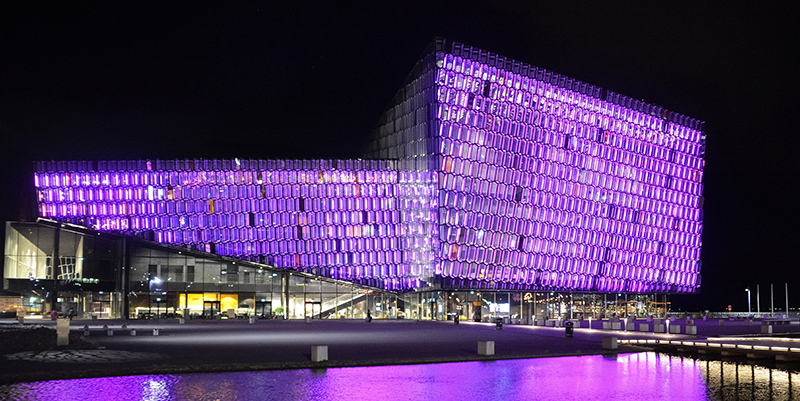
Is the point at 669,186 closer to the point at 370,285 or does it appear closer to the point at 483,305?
the point at 483,305

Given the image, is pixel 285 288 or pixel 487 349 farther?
pixel 285 288

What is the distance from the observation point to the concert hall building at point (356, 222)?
7175cm

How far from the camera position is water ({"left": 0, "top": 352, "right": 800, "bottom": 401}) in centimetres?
1831

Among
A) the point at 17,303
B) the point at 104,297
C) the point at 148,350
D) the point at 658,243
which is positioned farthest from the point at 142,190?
the point at 658,243

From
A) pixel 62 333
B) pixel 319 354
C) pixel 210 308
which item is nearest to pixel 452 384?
pixel 319 354

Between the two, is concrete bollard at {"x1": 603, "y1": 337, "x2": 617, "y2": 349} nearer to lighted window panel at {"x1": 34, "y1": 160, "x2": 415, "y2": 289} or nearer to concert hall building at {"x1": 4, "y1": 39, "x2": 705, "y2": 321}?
concert hall building at {"x1": 4, "y1": 39, "x2": 705, "y2": 321}

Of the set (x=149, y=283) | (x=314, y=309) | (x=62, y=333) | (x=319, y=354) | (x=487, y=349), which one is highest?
(x=149, y=283)

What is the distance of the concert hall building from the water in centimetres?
4740

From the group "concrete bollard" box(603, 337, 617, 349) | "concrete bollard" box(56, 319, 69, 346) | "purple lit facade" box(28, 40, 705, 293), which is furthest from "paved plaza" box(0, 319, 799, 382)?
"purple lit facade" box(28, 40, 705, 293)

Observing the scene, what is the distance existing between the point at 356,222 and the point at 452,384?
55.2 m

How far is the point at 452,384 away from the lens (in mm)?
20375

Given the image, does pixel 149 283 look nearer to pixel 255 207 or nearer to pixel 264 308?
pixel 264 308

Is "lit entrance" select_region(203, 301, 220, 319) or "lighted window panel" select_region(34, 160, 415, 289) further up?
"lighted window panel" select_region(34, 160, 415, 289)

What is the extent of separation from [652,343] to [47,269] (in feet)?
191
